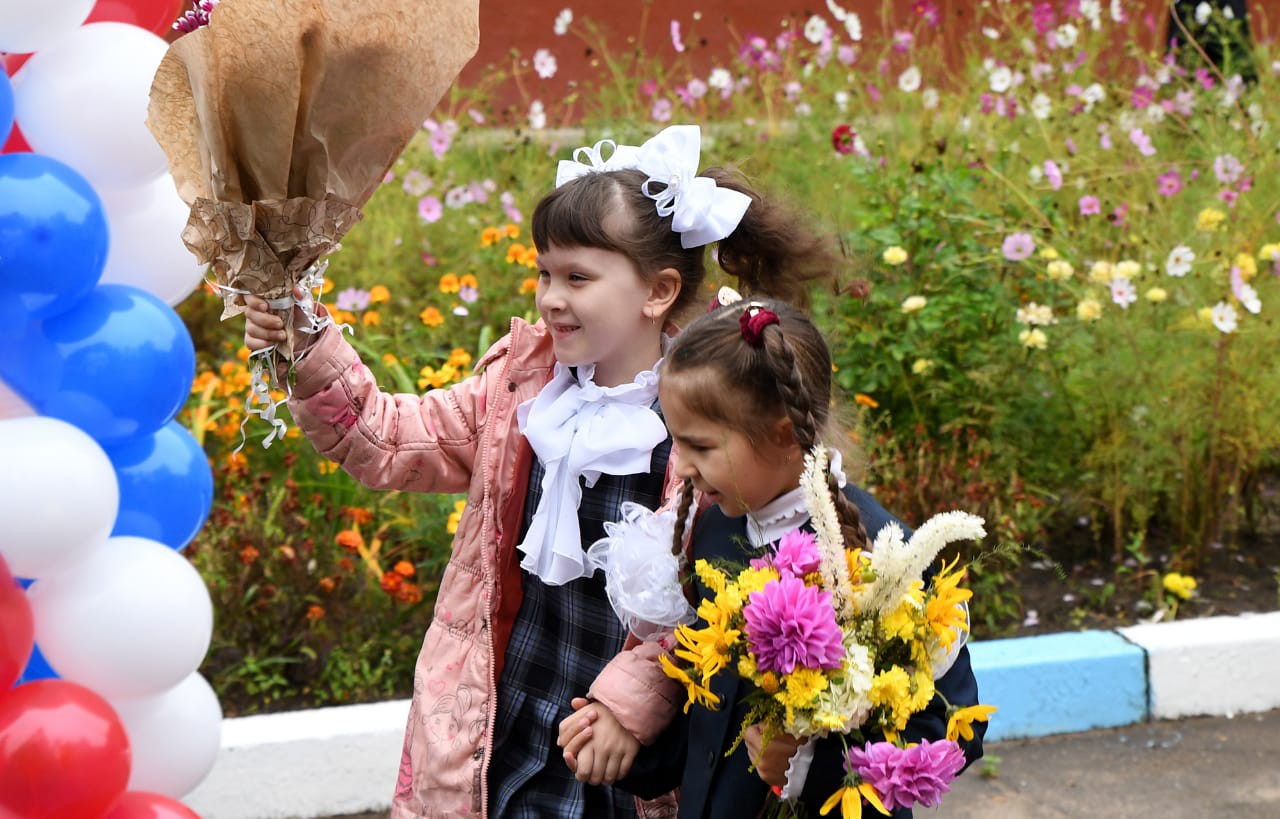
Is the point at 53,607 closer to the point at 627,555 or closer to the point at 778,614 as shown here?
the point at 627,555

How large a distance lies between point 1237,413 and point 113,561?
3.09 meters

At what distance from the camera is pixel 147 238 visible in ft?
7.93

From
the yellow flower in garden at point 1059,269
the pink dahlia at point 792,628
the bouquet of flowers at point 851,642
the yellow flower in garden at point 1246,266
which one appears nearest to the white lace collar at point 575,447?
the bouquet of flowers at point 851,642

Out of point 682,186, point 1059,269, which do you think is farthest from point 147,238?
point 1059,269

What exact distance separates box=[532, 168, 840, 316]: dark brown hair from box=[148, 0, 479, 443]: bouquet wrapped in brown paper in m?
0.31

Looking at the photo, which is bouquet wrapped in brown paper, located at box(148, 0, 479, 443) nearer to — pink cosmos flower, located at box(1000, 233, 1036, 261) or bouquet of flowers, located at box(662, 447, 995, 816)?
bouquet of flowers, located at box(662, 447, 995, 816)

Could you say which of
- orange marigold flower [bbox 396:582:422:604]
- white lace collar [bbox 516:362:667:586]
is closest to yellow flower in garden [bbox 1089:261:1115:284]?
orange marigold flower [bbox 396:582:422:604]

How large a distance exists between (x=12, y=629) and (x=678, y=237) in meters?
1.17

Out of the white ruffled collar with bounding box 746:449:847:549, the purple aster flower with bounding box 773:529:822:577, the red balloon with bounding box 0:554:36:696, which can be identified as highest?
the purple aster flower with bounding box 773:529:822:577

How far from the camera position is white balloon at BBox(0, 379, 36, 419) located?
2.21m

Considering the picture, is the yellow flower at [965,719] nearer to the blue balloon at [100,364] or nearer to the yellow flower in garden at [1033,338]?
the blue balloon at [100,364]

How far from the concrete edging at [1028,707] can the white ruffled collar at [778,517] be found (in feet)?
5.36

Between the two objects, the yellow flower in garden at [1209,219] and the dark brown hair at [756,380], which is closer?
the dark brown hair at [756,380]

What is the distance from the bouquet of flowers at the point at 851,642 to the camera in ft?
5.08
